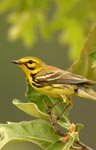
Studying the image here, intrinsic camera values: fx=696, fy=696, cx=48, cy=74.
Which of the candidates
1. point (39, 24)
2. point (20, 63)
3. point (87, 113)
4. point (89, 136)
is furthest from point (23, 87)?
point (20, 63)

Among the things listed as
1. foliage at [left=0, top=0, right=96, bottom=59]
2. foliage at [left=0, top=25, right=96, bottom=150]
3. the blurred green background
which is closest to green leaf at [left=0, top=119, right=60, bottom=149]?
foliage at [left=0, top=25, right=96, bottom=150]

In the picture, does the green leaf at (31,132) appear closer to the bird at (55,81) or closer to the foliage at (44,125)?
the foliage at (44,125)

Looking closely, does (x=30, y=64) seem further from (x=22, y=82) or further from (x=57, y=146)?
(x=22, y=82)

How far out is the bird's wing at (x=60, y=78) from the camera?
72.0 inches

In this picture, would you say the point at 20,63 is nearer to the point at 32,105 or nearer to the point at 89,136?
the point at 32,105

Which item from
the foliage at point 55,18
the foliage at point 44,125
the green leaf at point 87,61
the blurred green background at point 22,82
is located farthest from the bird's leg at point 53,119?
the blurred green background at point 22,82

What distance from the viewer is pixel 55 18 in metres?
3.60

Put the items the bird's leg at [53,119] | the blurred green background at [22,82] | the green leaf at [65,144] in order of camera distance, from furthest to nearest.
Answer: the blurred green background at [22,82], the bird's leg at [53,119], the green leaf at [65,144]

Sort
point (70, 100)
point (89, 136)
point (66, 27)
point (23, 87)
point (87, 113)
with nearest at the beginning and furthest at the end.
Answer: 1. point (70, 100)
2. point (66, 27)
3. point (89, 136)
4. point (87, 113)
5. point (23, 87)

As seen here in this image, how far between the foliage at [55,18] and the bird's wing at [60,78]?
1.33 metres

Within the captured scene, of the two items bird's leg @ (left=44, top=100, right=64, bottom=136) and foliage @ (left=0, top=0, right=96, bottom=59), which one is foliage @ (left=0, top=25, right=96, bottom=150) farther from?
foliage @ (left=0, top=0, right=96, bottom=59)

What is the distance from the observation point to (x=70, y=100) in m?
1.87

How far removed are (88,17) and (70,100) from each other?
149 cm

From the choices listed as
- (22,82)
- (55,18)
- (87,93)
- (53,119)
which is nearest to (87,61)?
(87,93)
